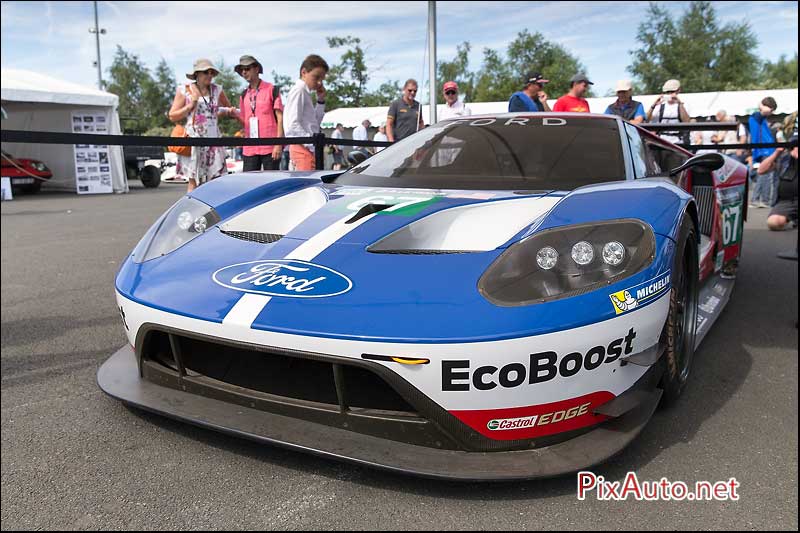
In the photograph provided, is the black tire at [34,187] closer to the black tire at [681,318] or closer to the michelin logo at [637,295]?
the black tire at [681,318]

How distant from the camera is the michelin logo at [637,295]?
170cm

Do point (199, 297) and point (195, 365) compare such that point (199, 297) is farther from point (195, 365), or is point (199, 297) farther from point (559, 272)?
point (559, 272)

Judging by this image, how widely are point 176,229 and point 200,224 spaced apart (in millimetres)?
92

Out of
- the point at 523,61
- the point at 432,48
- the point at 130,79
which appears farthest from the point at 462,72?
the point at 432,48

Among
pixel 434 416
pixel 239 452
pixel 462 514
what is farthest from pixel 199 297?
pixel 462 514

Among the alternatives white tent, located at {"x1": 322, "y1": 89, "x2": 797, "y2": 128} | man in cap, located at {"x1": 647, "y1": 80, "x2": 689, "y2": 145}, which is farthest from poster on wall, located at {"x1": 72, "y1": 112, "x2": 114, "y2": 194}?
man in cap, located at {"x1": 647, "y1": 80, "x2": 689, "y2": 145}

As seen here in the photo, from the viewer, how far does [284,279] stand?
1.81 meters

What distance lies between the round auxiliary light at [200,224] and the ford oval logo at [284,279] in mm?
507

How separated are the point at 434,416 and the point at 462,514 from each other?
249mm

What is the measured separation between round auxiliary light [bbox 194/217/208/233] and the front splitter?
0.73m

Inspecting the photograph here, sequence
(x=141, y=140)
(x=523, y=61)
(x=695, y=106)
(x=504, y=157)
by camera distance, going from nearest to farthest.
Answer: (x=504, y=157) → (x=141, y=140) → (x=695, y=106) → (x=523, y=61)

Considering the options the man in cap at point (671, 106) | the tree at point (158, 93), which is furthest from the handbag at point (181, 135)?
the tree at point (158, 93)

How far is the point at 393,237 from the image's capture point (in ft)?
6.64

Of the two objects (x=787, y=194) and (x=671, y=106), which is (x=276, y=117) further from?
(x=671, y=106)
